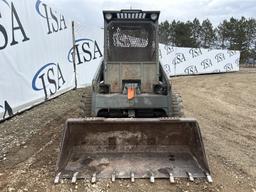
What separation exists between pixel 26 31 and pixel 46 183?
164 inches

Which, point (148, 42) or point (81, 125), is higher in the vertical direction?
point (148, 42)

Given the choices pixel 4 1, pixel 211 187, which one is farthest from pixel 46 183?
pixel 4 1

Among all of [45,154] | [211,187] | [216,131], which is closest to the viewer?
[211,187]

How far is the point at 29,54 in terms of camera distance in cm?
756

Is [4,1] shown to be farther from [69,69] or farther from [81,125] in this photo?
[69,69]

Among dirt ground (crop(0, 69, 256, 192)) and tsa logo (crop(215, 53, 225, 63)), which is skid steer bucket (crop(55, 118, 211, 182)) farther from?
tsa logo (crop(215, 53, 225, 63))

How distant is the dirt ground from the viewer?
416 cm

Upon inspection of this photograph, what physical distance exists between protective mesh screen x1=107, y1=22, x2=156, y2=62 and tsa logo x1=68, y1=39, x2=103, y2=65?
5397mm

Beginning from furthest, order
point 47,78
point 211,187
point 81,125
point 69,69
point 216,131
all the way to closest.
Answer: point 69,69
point 47,78
point 216,131
point 81,125
point 211,187

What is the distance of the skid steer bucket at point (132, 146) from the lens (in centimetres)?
452

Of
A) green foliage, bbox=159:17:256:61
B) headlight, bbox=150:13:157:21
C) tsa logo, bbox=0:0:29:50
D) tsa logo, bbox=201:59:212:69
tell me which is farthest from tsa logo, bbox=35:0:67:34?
A: green foliage, bbox=159:17:256:61

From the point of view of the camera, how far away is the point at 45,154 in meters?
5.28

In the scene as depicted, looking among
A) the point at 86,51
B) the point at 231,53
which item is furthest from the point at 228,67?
the point at 86,51

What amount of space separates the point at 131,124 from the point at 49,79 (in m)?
4.75
